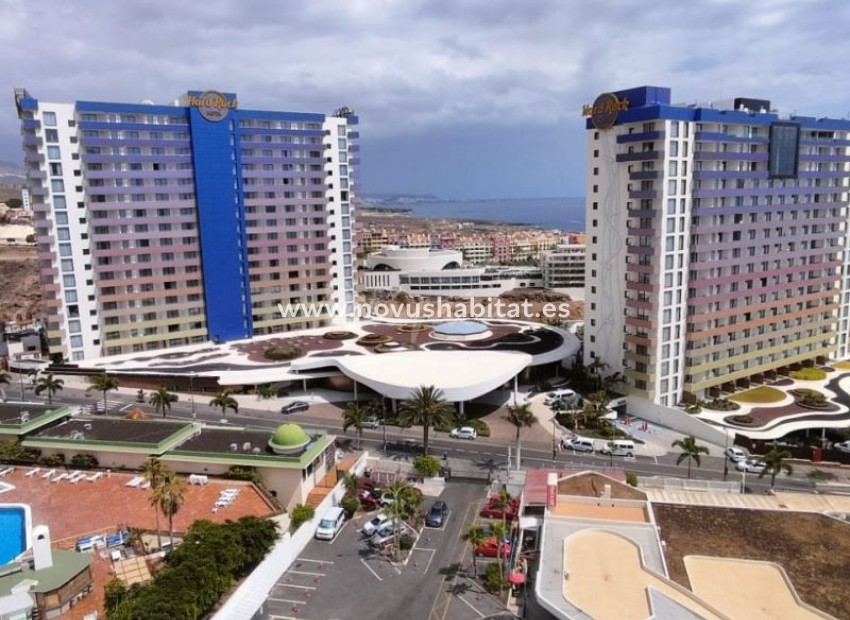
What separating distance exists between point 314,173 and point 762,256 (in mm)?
83473

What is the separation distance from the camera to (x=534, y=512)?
61.1 m

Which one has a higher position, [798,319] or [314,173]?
[314,173]

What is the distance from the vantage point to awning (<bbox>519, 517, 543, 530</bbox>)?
2306 inches

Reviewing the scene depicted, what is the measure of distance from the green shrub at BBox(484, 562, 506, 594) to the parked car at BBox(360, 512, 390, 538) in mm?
12363

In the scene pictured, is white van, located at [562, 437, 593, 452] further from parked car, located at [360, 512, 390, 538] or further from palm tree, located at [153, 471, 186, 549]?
palm tree, located at [153, 471, 186, 549]

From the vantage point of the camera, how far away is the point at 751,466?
7912cm

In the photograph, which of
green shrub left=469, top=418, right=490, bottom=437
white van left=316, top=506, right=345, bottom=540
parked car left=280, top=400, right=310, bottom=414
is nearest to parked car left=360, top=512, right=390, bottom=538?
white van left=316, top=506, right=345, bottom=540

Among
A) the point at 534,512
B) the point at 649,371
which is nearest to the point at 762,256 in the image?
the point at 649,371

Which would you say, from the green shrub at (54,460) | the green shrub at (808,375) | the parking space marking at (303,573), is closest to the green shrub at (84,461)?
the green shrub at (54,460)

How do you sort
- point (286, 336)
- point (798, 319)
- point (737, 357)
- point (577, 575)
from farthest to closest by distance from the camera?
point (286, 336) → point (798, 319) → point (737, 357) → point (577, 575)

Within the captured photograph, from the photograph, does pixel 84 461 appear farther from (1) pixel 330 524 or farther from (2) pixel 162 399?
(1) pixel 330 524

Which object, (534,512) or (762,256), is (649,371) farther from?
(534,512)

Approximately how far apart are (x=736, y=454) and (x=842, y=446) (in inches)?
652

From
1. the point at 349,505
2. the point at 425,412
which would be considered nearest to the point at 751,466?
the point at 425,412
